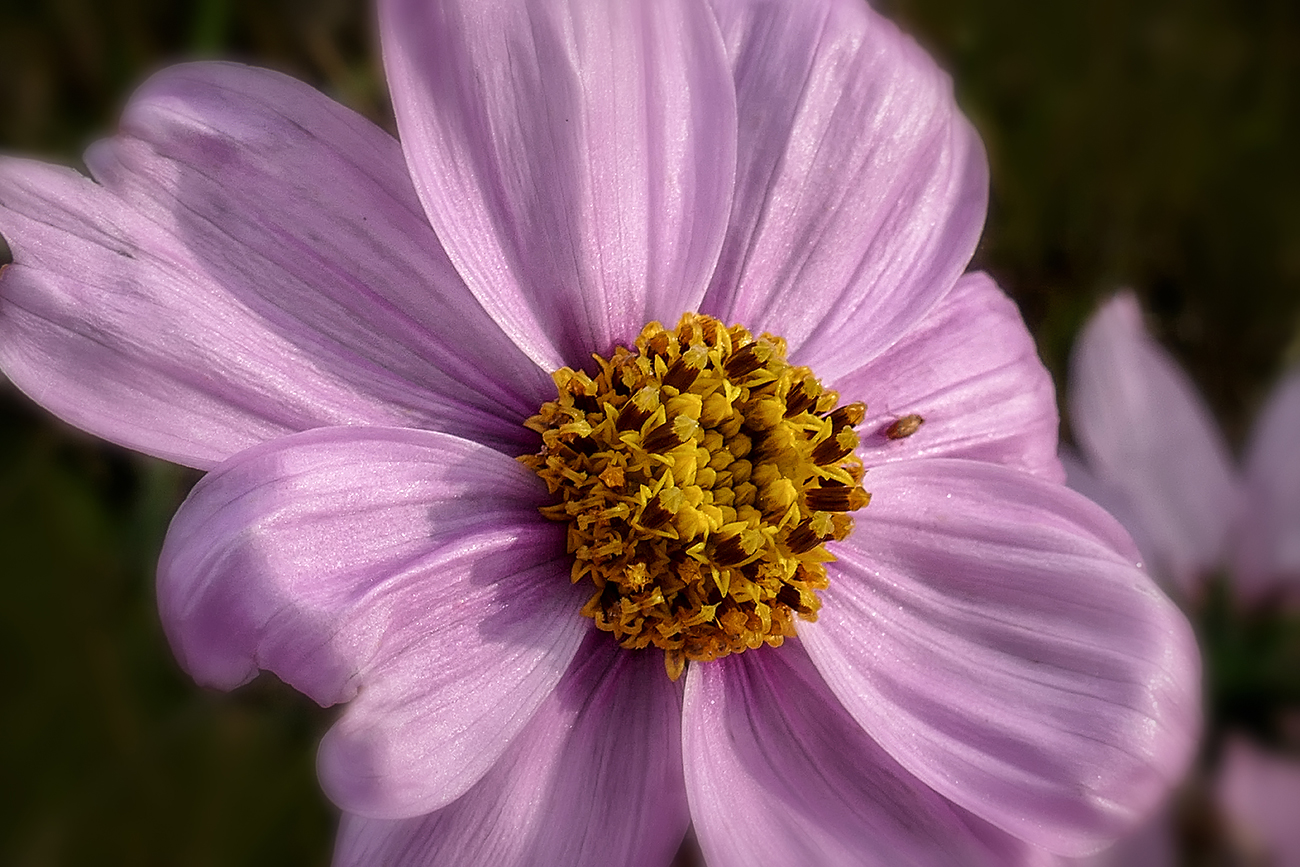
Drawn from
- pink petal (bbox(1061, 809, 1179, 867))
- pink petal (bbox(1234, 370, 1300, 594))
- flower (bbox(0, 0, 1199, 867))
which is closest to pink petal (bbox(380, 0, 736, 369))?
flower (bbox(0, 0, 1199, 867))

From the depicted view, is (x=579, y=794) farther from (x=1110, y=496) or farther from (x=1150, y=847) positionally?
(x=1110, y=496)

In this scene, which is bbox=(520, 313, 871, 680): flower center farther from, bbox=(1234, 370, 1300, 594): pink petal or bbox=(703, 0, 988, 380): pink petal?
bbox=(1234, 370, 1300, 594): pink petal

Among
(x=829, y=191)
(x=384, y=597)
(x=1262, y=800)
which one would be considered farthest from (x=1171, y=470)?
(x=384, y=597)

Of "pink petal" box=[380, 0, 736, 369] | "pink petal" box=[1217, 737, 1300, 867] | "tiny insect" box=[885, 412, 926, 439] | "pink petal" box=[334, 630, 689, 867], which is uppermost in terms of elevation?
"pink petal" box=[380, 0, 736, 369]

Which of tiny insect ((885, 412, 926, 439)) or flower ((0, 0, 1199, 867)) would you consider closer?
flower ((0, 0, 1199, 867))

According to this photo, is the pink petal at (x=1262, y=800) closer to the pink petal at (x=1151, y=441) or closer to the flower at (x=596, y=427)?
the flower at (x=596, y=427)

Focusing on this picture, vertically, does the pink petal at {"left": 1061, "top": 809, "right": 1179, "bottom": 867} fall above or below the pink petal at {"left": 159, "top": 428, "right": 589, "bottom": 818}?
below
